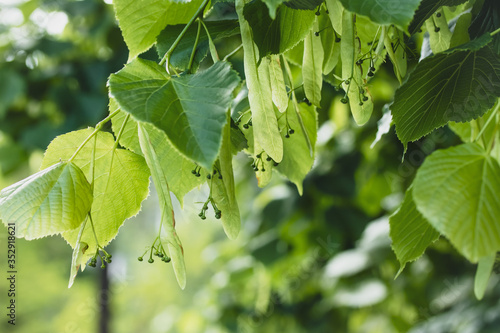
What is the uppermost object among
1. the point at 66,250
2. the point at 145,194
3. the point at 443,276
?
the point at 145,194

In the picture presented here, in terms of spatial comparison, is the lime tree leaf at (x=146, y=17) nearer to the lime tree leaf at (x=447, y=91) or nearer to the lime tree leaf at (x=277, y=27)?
the lime tree leaf at (x=277, y=27)

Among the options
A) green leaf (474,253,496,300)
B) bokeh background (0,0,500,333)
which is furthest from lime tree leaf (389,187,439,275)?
bokeh background (0,0,500,333)

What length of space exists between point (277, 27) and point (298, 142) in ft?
0.46

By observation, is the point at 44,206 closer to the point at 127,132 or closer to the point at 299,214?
the point at 127,132

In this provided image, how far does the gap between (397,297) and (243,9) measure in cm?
134

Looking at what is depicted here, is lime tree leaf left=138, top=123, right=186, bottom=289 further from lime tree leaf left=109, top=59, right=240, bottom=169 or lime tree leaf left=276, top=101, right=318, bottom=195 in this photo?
lime tree leaf left=276, top=101, right=318, bottom=195

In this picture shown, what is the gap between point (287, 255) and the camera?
1.51 metres

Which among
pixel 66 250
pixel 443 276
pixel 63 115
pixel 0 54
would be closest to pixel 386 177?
pixel 443 276

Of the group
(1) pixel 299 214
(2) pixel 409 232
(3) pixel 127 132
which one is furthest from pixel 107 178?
(1) pixel 299 214

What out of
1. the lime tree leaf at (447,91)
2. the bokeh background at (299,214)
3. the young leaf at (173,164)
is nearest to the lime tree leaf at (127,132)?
the young leaf at (173,164)

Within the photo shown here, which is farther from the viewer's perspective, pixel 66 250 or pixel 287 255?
pixel 66 250

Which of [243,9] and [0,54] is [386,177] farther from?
[0,54]

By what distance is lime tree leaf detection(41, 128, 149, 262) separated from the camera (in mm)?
392

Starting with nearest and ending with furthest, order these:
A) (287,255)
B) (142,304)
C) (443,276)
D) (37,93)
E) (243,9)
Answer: (243,9), (443,276), (287,255), (37,93), (142,304)
